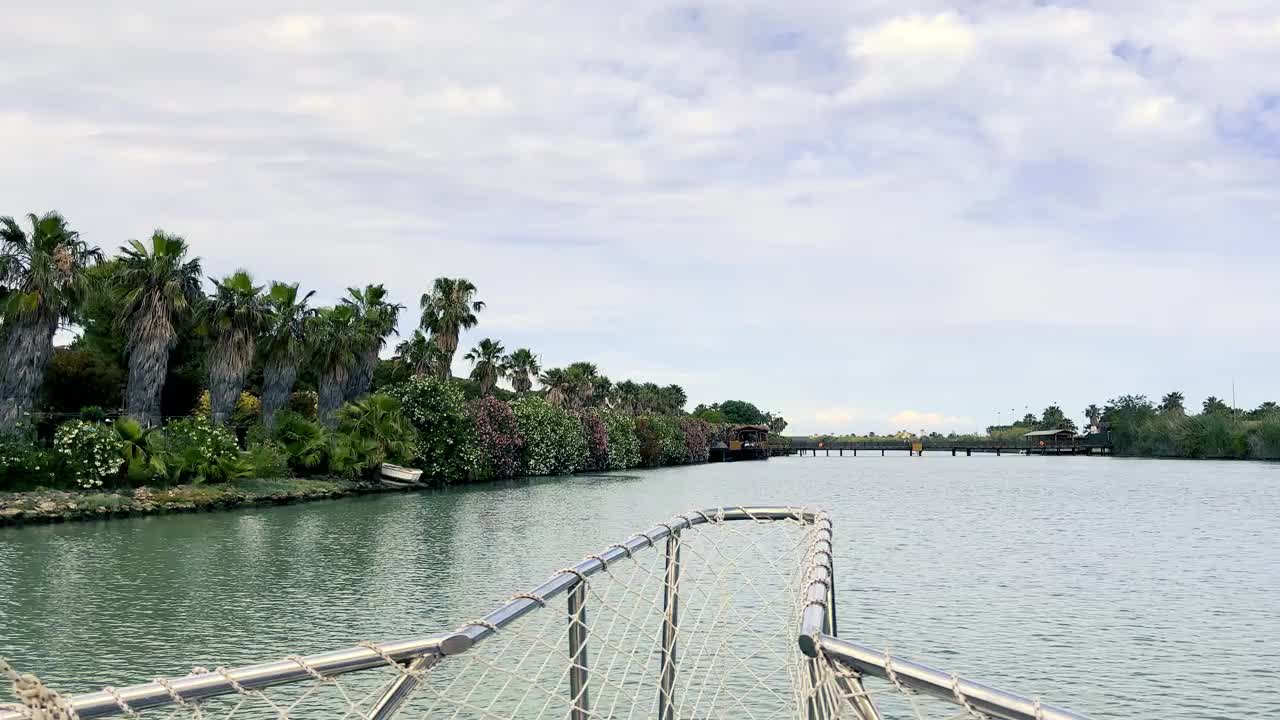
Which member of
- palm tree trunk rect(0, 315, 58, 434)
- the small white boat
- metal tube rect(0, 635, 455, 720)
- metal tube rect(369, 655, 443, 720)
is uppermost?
palm tree trunk rect(0, 315, 58, 434)

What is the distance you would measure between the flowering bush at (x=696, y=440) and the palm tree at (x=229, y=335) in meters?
58.3

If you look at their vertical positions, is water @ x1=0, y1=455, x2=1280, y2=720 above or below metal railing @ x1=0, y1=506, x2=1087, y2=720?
below

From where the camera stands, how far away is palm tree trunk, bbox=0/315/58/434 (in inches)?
1113

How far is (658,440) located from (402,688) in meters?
80.4

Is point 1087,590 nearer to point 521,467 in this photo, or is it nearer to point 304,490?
point 304,490

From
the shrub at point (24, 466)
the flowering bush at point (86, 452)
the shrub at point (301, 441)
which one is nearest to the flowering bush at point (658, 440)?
the shrub at point (301, 441)

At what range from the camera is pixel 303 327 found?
135 feet

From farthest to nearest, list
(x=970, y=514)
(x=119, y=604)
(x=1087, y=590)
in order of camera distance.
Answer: (x=970, y=514), (x=1087, y=590), (x=119, y=604)

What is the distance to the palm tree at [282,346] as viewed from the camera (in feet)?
132

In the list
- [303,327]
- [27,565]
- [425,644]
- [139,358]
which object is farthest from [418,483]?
[425,644]

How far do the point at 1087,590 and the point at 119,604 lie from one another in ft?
44.5

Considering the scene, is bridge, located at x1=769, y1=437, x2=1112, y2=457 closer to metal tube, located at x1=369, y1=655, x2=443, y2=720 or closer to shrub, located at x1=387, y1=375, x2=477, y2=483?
shrub, located at x1=387, y1=375, x2=477, y2=483

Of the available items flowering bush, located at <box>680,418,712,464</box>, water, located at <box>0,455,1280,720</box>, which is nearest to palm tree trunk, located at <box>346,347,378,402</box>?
water, located at <box>0,455,1280,720</box>

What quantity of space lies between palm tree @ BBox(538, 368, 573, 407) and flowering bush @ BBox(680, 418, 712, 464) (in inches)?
610
